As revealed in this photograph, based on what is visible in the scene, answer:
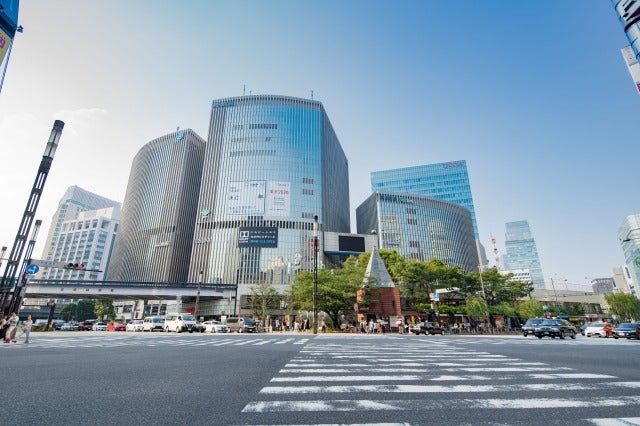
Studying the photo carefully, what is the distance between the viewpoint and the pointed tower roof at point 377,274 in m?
42.0

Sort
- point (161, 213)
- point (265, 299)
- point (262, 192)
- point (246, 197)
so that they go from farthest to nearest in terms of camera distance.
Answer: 1. point (161, 213)
2. point (246, 197)
3. point (262, 192)
4. point (265, 299)

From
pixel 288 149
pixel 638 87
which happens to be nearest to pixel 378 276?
pixel 638 87

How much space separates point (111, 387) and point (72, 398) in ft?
2.63

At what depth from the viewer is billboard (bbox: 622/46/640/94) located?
27.8 m

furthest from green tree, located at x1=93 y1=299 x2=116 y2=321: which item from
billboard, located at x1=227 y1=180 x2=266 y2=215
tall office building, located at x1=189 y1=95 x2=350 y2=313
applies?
billboard, located at x1=227 y1=180 x2=266 y2=215

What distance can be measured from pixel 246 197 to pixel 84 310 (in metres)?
53.5

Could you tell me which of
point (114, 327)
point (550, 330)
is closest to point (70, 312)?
point (114, 327)

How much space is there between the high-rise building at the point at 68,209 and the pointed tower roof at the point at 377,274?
14887 cm

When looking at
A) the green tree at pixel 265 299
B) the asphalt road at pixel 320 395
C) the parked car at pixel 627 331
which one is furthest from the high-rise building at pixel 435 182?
the asphalt road at pixel 320 395

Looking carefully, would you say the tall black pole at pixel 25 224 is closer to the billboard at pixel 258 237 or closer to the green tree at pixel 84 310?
the billboard at pixel 258 237

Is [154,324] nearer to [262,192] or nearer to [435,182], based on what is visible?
[262,192]

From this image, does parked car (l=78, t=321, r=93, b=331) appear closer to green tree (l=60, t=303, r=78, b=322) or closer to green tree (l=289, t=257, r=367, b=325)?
green tree (l=289, t=257, r=367, b=325)

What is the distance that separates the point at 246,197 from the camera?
79.1 m

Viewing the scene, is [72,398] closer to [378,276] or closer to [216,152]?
[378,276]
